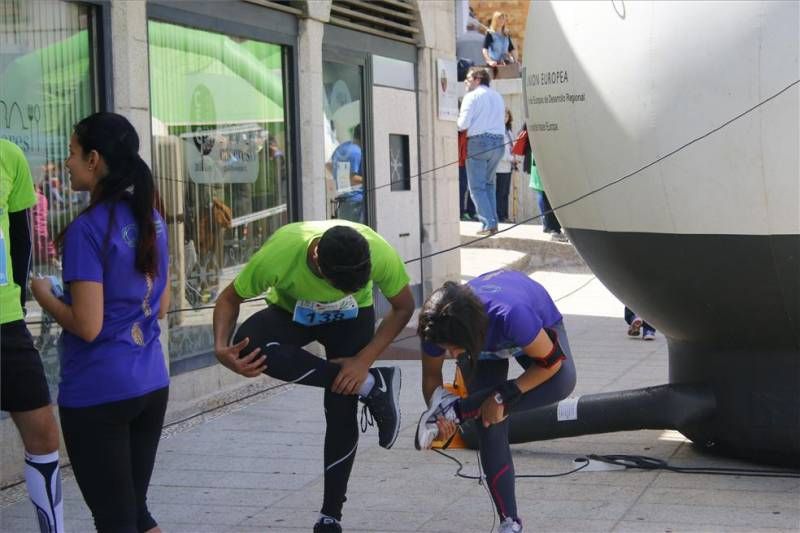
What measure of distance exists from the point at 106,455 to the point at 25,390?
0.64 m

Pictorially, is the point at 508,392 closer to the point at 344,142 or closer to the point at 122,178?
the point at 122,178

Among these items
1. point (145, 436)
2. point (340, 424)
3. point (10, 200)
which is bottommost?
point (340, 424)

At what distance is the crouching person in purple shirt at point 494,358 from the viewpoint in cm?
479

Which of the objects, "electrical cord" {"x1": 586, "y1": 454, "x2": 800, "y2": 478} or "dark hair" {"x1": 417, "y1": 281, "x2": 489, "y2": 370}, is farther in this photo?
"electrical cord" {"x1": 586, "y1": 454, "x2": 800, "y2": 478}

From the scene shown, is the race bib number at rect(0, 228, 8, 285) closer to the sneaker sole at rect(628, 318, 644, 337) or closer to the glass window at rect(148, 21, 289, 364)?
the glass window at rect(148, 21, 289, 364)

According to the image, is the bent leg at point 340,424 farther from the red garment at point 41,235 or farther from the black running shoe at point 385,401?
the red garment at point 41,235

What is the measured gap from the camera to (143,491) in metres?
4.43

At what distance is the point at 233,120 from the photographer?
29.6ft

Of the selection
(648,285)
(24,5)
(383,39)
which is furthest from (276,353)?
(383,39)

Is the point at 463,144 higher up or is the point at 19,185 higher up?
the point at 463,144

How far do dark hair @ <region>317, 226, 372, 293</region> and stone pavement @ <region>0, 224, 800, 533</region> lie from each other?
1.29m

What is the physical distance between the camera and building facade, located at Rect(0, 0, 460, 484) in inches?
275

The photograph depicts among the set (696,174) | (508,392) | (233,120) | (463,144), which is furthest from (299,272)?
(463,144)

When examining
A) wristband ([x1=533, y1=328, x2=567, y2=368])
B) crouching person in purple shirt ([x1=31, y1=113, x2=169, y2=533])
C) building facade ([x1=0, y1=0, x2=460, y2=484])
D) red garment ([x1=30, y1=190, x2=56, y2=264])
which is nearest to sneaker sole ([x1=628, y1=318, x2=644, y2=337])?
building facade ([x1=0, y1=0, x2=460, y2=484])
